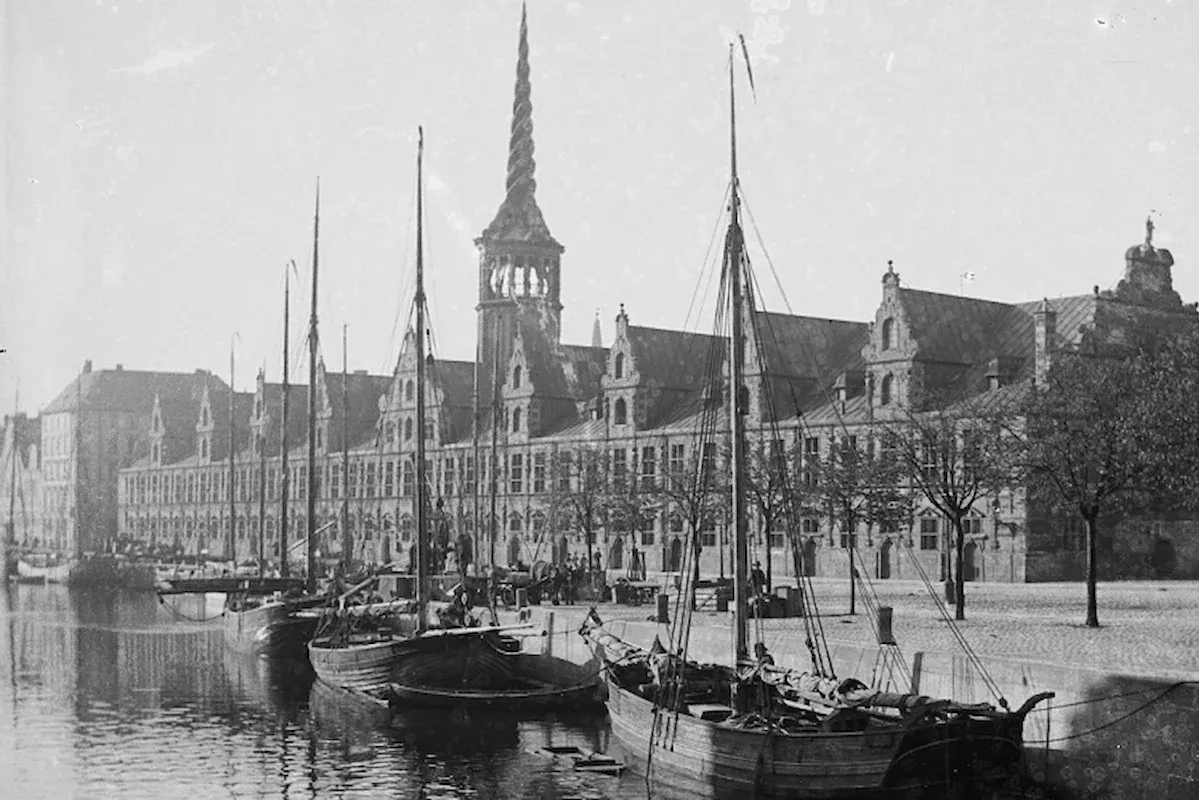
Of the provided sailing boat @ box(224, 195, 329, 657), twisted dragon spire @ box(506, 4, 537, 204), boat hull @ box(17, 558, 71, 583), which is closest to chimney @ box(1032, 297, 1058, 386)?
sailing boat @ box(224, 195, 329, 657)

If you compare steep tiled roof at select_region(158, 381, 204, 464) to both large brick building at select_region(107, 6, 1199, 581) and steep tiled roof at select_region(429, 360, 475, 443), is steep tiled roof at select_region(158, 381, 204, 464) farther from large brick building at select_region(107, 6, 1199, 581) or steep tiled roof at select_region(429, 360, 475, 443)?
steep tiled roof at select_region(429, 360, 475, 443)

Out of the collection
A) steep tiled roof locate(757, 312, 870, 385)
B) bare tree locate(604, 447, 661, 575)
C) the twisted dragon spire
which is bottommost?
bare tree locate(604, 447, 661, 575)

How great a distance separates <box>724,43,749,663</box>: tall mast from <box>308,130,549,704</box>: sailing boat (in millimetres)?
11057

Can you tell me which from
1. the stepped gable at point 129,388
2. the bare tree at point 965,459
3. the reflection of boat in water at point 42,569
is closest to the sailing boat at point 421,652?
the bare tree at point 965,459

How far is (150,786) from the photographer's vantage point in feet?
104

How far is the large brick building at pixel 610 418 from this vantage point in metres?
68.6

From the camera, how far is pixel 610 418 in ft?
292

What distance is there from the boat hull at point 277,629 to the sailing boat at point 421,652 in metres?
6.26

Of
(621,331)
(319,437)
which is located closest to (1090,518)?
(621,331)

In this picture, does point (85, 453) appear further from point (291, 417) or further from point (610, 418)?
point (610, 418)

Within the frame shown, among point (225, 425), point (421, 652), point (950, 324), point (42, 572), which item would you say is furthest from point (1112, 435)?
point (225, 425)

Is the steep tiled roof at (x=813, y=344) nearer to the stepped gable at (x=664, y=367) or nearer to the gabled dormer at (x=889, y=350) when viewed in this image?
the stepped gable at (x=664, y=367)

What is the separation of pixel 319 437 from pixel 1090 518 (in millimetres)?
90161

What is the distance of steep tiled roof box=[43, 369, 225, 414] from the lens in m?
152
